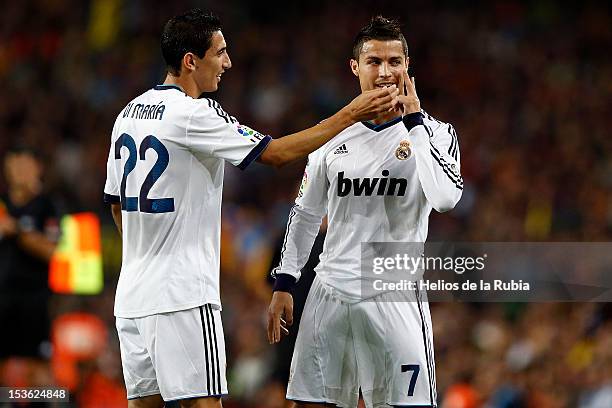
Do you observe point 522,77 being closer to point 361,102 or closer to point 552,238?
point 552,238

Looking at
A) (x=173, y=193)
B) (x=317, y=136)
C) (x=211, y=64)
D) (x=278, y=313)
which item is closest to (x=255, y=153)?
(x=317, y=136)

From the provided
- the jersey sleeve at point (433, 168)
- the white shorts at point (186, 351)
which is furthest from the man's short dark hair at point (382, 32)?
the white shorts at point (186, 351)

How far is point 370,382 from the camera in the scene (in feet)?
16.4

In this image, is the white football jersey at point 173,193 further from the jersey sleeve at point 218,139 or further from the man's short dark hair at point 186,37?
the man's short dark hair at point 186,37

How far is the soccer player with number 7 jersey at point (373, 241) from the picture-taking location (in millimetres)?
4922

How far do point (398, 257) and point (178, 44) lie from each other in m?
1.42

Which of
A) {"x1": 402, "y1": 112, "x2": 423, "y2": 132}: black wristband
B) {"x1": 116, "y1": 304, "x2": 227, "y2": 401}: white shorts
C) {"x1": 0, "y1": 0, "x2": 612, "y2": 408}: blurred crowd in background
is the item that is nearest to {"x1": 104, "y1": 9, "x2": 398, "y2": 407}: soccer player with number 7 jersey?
{"x1": 116, "y1": 304, "x2": 227, "y2": 401}: white shorts

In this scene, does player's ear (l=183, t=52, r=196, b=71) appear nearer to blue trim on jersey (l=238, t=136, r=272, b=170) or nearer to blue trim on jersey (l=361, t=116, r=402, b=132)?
blue trim on jersey (l=238, t=136, r=272, b=170)

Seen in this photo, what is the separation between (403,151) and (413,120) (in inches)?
7.7

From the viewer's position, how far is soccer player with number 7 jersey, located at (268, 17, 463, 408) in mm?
4922

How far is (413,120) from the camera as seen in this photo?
4895 millimetres

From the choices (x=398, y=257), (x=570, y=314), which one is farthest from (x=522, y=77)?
(x=398, y=257)

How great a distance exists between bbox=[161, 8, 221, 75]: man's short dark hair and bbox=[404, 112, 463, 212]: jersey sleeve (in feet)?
3.28

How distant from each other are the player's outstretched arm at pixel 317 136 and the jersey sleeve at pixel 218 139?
75 millimetres
